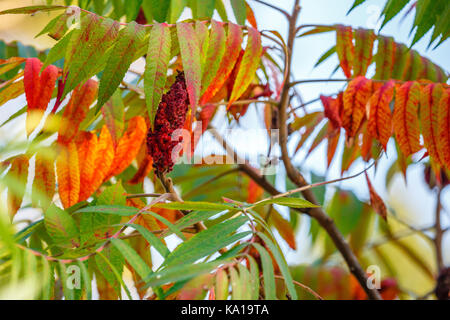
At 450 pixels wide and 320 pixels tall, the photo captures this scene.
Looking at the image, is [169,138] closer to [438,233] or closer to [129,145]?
[129,145]

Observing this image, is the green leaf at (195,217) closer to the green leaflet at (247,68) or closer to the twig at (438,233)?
the green leaflet at (247,68)

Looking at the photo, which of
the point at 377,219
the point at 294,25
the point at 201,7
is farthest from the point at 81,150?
the point at 377,219

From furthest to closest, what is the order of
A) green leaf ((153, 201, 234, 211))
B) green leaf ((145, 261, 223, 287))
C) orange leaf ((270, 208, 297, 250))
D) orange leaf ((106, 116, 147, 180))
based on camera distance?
1. orange leaf ((270, 208, 297, 250))
2. orange leaf ((106, 116, 147, 180))
3. green leaf ((153, 201, 234, 211))
4. green leaf ((145, 261, 223, 287))

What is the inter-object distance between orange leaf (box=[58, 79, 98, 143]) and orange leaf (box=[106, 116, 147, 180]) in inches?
2.4

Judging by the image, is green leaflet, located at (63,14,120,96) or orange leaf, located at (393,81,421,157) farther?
orange leaf, located at (393,81,421,157)

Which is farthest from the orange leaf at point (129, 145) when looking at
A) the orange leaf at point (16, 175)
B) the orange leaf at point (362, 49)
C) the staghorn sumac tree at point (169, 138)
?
the orange leaf at point (362, 49)

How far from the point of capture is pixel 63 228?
1.68 ft

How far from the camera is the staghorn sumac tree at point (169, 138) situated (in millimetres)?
426

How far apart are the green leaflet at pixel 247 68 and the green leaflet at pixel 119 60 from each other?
0.39 feet

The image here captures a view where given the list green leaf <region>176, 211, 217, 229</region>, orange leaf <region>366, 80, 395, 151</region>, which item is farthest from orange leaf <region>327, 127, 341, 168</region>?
green leaf <region>176, 211, 217, 229</region>

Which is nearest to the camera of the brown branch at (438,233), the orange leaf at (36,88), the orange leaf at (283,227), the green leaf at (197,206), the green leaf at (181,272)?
the green leaf at (181,272)

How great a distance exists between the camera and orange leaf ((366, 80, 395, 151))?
25.0 inches

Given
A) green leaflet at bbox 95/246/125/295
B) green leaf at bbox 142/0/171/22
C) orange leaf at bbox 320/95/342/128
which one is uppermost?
green leaf at bbox 142/0/171/22

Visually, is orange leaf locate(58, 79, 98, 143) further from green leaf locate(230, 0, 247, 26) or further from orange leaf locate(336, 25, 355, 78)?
orange leaf locate(336, 25, 355, 78)
